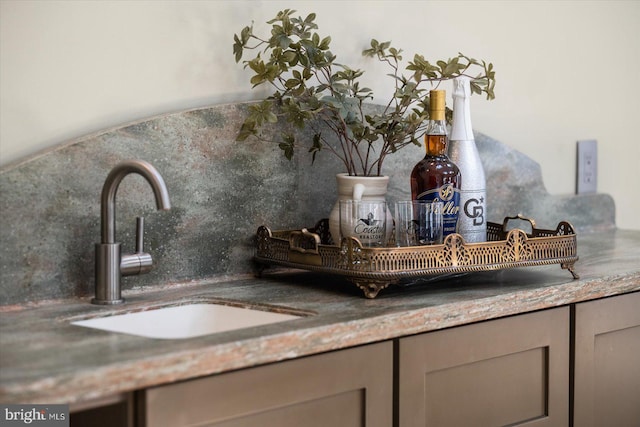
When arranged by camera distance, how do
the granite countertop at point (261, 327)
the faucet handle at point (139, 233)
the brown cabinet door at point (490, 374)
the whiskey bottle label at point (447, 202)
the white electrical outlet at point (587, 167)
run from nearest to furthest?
the granite countertop at point (261, 327) → the brown cabinet door at point (490, 374) → the faucet handle at point (139, 233) → the whiskey bottle label at point (447, 202) → the white electrical outlet at point (587, 167)

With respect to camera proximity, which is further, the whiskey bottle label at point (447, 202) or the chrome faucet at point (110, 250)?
the whiskey bottle label at point (447, 202)

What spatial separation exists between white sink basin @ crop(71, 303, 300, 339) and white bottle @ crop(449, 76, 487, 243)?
1.55 ft

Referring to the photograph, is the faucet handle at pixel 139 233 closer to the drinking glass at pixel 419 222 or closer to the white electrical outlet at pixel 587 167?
the drinking glass at pixel 419 222

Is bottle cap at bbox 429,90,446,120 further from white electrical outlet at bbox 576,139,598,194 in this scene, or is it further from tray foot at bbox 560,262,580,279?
white electrical outlet at bbox 576,139,598,194

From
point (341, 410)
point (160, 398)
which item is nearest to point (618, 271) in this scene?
point (341, 410)

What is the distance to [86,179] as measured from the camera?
1.58 metres

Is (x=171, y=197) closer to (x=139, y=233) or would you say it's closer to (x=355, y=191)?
(x=139, y=233)

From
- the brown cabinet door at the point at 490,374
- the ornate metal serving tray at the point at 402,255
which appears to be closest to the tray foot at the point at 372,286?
the ornate metal serving tray at the point at 402,255

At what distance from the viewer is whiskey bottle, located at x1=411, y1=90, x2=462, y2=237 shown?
5.67 ft

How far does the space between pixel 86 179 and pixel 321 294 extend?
458 millimetres

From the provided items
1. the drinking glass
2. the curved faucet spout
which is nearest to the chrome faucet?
the curved faucet spout

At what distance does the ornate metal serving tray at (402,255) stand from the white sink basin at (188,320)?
167mm

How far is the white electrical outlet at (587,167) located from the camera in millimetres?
2654

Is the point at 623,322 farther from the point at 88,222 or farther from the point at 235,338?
the point at 88,222
